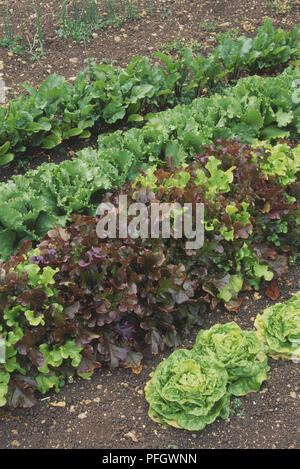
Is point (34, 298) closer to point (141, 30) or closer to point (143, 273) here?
point (143, 273)

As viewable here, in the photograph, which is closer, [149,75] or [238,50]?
[149,75]

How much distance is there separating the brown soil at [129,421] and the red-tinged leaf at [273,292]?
2.16ft

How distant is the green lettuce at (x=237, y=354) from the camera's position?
149 inches

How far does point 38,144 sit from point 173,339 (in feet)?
8.61

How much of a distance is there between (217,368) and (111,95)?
3181 mm

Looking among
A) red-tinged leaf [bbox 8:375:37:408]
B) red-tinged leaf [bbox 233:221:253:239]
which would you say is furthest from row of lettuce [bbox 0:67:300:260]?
red-tinged leaf [bbox 8:375:37:408]

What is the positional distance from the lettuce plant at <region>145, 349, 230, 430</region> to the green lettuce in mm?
92

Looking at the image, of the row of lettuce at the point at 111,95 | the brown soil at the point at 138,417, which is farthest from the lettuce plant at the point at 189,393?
the row of lettuce at the point at 111,95

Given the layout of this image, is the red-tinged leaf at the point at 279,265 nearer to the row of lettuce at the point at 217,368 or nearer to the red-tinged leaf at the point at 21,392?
the row of lettuce at the point at 217,368

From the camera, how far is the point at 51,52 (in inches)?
277

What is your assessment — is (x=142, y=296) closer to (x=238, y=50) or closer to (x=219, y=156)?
(x=219, y=156)
